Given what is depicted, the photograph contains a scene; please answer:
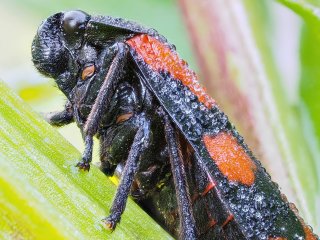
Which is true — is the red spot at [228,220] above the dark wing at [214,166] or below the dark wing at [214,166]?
below

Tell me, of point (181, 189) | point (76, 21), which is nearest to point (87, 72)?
point (76, 21)

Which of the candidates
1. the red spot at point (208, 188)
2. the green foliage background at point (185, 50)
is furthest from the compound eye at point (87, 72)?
the red spot at point (208, 188)

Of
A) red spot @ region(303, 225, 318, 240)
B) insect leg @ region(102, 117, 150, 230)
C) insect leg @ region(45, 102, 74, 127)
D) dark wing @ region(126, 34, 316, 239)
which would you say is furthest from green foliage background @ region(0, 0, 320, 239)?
dark wing @ region(126, 34, 316, 239)

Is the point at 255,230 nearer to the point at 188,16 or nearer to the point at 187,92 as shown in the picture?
the point at 187,92

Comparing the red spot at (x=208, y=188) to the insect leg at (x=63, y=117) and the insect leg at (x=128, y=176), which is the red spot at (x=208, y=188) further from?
the insect leg at (x=63, y=117)

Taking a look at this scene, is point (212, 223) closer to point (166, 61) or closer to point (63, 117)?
point (166, 61)

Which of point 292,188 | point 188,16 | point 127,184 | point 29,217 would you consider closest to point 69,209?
point 29,217
